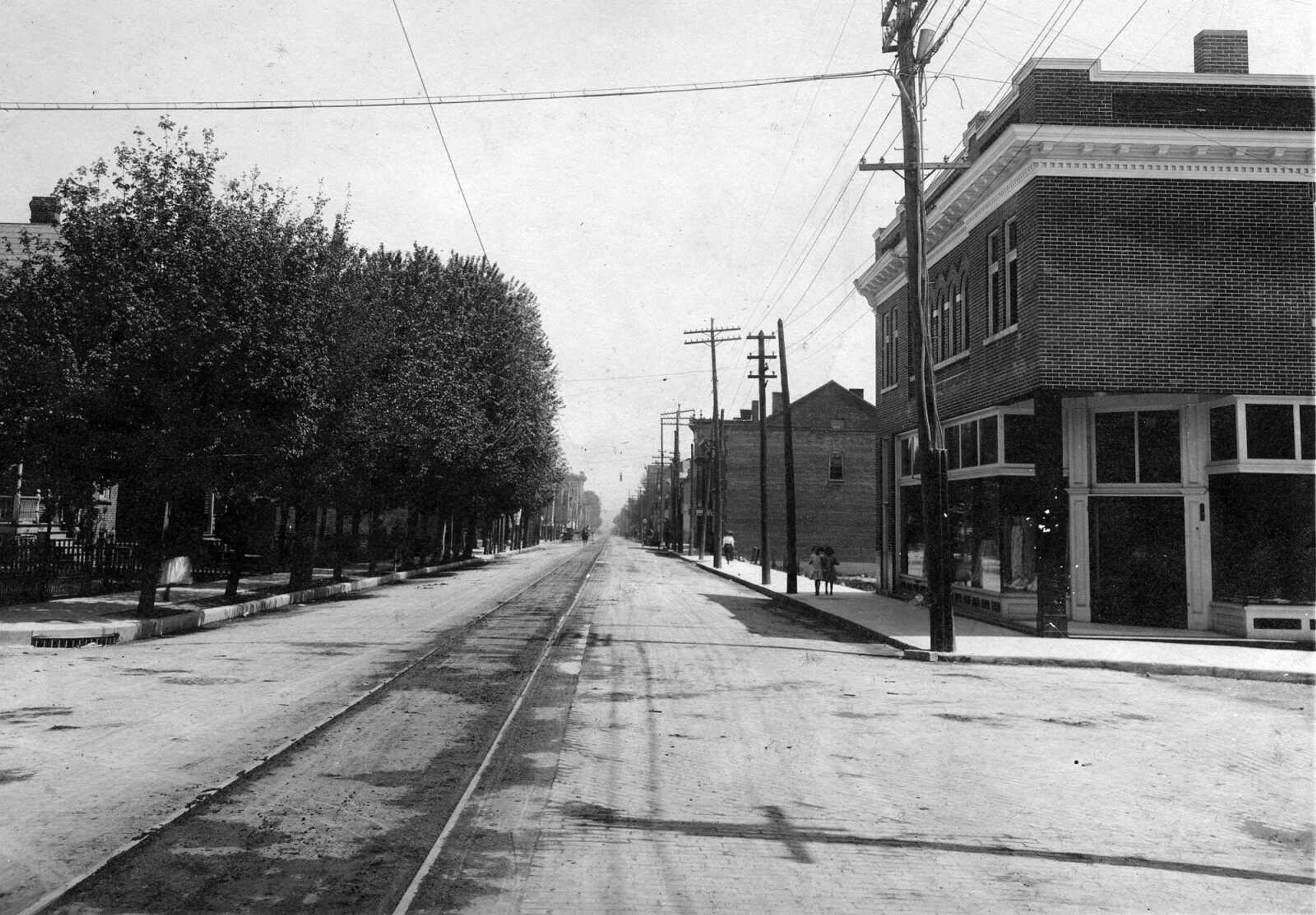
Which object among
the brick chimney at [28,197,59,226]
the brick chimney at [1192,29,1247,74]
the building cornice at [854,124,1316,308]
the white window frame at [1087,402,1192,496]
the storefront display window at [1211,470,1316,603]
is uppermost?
the brick chimney at [28,197,59,226]

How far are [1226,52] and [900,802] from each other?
18590 millimetres

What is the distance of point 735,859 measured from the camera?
5246 millimetres

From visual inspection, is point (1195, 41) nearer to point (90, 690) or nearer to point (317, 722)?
point (317, 722)

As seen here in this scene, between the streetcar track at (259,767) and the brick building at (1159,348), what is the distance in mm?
8718

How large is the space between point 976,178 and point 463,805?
54.2 feet

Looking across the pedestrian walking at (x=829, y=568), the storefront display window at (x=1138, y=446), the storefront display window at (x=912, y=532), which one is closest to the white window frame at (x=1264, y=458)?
the storefront display window at (x=1138, y=446)

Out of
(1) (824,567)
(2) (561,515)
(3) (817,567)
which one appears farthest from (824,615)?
(2) (561,515)

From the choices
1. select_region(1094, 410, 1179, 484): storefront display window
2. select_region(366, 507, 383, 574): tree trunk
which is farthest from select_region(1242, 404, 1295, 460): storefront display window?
select_region(366, 507, 383, 574): tree trunk

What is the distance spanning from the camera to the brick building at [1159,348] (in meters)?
16.2

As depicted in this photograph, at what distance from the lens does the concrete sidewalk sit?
1306cm

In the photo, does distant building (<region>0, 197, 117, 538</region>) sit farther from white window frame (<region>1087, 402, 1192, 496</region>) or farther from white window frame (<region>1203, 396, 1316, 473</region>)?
white window frame (<region>1203, 396, 1316, 473</region>)

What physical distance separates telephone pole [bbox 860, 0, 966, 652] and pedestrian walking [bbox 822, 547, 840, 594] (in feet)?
38.0

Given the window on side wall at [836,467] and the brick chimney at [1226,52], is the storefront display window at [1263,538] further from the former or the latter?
the window on side wall at [836,467]

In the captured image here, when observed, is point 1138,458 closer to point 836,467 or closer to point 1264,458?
point 1264,458
